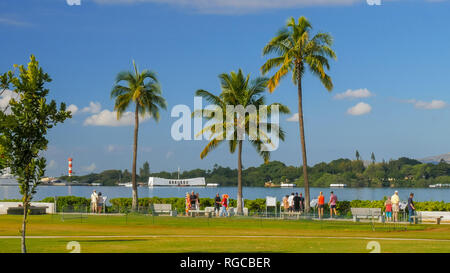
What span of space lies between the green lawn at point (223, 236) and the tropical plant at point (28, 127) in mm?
3226

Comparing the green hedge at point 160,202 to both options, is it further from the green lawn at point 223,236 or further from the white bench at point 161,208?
the green lawn at point 223,236

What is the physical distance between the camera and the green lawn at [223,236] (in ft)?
71.1

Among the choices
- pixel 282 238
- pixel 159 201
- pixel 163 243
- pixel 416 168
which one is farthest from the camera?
pixel 416 168

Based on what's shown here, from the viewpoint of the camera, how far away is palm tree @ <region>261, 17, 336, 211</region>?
4434cm

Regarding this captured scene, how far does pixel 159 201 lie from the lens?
52.4 metres

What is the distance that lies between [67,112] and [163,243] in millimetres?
6661

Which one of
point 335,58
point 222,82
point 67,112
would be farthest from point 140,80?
point 67,112

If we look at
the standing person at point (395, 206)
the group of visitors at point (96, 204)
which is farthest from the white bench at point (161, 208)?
the standing person at point (395, 206)

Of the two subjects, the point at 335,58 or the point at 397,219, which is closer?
the point at 397,219

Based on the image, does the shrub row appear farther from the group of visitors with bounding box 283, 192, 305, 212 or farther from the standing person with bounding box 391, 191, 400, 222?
the standing person with bounding box 391, 191, 400, 222

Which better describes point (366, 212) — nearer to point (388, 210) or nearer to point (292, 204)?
point (388, 210)

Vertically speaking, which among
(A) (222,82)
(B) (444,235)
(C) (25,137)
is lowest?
(B) (444,235)
